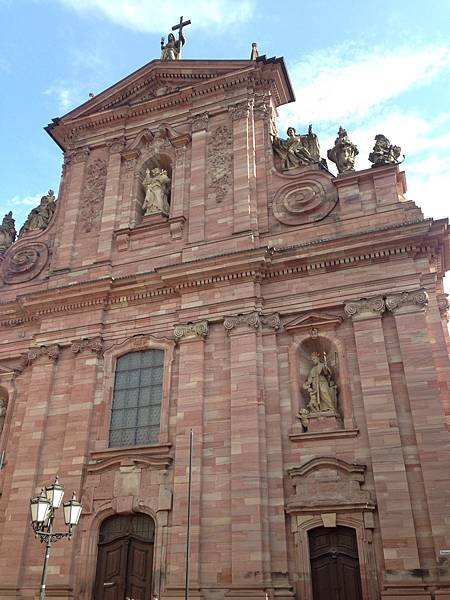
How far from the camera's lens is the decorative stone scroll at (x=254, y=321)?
14664 mm

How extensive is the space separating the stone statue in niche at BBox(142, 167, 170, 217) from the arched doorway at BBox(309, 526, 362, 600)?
10182 millimetres

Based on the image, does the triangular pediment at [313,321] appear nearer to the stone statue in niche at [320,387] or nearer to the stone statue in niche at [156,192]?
the stone statue in niche at [320,387]

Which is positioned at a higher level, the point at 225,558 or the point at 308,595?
the point at 225,558

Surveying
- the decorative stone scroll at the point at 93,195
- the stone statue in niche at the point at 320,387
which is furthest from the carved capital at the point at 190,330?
the decorative stone scroll at the point at 93,195

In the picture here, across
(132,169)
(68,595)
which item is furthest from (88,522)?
(132,169)

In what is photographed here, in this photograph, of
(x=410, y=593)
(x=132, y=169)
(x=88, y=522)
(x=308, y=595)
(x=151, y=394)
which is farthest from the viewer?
(x=132, y=169)

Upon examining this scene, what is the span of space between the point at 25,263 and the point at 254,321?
8653 millimetres

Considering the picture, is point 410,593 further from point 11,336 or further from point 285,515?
point 11,336

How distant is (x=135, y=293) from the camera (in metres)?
16.5

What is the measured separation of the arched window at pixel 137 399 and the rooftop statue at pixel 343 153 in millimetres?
7038

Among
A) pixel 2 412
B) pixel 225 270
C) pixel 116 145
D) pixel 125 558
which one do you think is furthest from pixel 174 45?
pixel 125 558

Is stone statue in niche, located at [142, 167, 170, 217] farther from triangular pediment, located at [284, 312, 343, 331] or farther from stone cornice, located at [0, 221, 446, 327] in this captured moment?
triangular pediment, located at [284, 312, 343, 331]

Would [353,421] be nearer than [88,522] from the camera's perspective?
Yes

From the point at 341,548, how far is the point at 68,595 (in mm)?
6042
